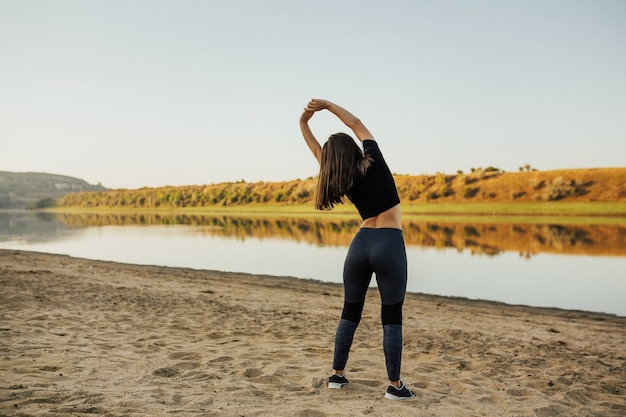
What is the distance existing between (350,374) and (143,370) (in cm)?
187

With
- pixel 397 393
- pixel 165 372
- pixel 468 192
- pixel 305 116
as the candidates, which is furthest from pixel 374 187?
pixel 468 192

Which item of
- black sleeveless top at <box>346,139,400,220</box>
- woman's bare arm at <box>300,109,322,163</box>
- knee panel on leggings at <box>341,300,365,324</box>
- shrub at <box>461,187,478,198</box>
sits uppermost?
shrub at <box>461,187,478,198</box>

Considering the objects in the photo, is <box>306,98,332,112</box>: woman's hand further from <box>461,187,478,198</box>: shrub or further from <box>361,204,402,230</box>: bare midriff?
<box>461,187,478,198</box>: shrub

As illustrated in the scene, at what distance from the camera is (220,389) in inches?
163

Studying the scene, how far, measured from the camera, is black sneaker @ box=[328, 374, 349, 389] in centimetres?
423

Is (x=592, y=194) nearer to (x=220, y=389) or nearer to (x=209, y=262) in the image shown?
(x=209, y=262)

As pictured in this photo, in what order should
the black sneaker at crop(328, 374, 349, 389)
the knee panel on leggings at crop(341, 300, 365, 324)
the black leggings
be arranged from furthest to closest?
the black sneaker at crop(328, 374, 349, 389) < the knee panel on leggings at crop(341, 300, 365, 324) < the black leggings

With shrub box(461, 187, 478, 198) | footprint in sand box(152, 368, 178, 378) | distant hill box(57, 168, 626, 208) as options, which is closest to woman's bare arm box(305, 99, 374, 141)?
footprint in sand box(152, 368, 178, 378)

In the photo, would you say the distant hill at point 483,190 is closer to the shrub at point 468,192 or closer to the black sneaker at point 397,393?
the shrub at point 468,192

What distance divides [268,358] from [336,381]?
1.16 metres

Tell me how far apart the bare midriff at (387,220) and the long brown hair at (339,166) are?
1.00 feet

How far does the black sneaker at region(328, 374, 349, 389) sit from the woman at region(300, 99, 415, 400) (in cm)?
44

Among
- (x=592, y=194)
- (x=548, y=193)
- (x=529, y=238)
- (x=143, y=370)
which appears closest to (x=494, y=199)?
(x=548, y=193)

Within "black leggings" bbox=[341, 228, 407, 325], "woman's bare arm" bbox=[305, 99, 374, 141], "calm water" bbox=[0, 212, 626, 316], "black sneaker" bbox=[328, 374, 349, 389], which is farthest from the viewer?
"calm water" bbox=[0, 212, 626, 316]
